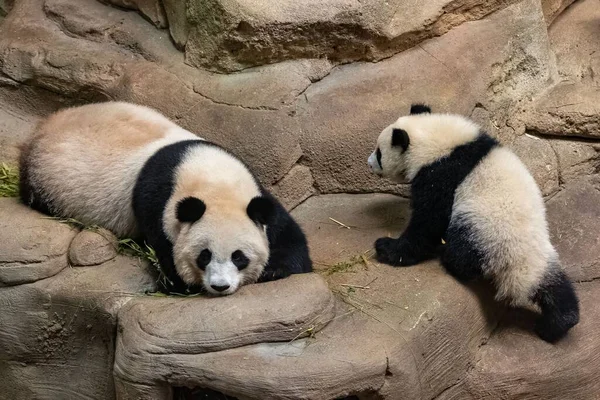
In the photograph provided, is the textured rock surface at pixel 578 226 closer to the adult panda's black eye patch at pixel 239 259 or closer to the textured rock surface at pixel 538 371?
the textured rock surface at pixel 538 371

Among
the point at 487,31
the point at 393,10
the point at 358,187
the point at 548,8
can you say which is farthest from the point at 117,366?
the point at 548,8

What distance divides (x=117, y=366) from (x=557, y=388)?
2664mm

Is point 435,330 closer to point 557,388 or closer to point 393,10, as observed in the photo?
point 557,388

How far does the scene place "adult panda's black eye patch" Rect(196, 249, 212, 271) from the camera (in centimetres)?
442

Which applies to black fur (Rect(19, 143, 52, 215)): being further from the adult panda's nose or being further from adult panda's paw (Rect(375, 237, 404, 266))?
adult panda's paw (Rect(375, 237, 404, 266))

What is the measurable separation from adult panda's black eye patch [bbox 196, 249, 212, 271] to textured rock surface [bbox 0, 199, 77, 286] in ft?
3.41

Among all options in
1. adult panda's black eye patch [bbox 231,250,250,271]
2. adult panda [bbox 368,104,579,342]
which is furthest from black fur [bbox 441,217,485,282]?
adult panda's black eye patch [bbox 231,250,250,271]

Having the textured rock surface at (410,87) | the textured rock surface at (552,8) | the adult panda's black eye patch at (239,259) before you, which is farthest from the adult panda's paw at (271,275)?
the textured rock surface at (552,8)

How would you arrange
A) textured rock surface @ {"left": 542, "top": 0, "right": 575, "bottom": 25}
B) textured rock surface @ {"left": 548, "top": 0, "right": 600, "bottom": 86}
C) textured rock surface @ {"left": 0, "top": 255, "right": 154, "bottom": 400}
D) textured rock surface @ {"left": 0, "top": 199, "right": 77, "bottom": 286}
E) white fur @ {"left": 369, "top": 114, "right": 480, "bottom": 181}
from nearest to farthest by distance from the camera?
textured rock surface @ {"left": 0, "top": 255, "right": 154, "bottom": 400}, textured rock surface @ {"left": 0, "top": 199, "right": 77, "bottom": 286}, white fur @ {"left": 369, "top": 114, "right": 480, "bottom": 181}, textured rock surface @ {"left": 548, "top": 0, "right": 600, "bottom": 86}, textured rock surface @ {"left": 542, "top": 0, "right": 575, "bottom": 25}

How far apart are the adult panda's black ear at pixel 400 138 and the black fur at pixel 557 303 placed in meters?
1.24

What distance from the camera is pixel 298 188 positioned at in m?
5.80

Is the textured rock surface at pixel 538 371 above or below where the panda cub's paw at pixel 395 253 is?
below

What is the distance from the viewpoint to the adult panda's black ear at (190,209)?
4352mm

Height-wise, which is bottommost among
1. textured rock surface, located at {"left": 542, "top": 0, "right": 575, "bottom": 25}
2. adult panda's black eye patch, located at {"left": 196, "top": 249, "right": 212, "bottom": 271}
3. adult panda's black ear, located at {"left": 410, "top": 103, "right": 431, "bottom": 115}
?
adult panda's black eye patch, located at {"left": 196, "top": 249, "right": 212, "bottom": 271}
